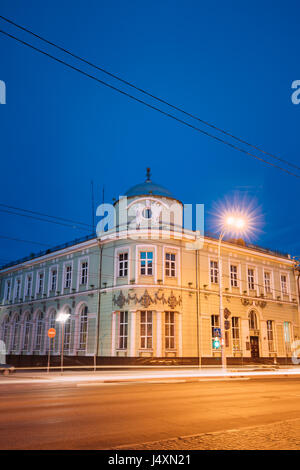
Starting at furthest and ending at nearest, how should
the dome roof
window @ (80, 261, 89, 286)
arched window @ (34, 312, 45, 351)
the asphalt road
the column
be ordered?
arched window @ (34, 312, 45, 351) → window @ (80, 261, 89, 286) → the dome roof → the column → the asphalt road

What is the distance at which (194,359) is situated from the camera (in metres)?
33.0

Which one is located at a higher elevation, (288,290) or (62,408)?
(288,290)

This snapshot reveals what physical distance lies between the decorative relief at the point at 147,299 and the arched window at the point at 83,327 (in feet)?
16.4

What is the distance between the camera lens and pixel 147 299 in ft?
104

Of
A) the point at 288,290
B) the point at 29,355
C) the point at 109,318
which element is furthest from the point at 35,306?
the point at 288,290

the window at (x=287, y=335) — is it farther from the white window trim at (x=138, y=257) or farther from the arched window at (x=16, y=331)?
the arched window at (x=16, y=331)

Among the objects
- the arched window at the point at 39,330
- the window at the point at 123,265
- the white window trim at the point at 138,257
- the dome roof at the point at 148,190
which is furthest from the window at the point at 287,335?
the arched window at the point at 39,330

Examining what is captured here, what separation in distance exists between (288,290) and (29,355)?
2920cm

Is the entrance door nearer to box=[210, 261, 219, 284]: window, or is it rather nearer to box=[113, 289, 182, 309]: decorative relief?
box=[210, 261, 219, 284]: window

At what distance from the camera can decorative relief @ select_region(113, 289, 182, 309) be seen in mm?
31688

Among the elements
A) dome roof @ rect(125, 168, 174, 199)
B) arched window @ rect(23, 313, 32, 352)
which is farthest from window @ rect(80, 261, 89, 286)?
arched window @ rect(23, 313, 32, 352)

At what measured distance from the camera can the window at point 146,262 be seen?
32.9m

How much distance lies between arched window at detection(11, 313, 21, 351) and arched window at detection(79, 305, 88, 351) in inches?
481
